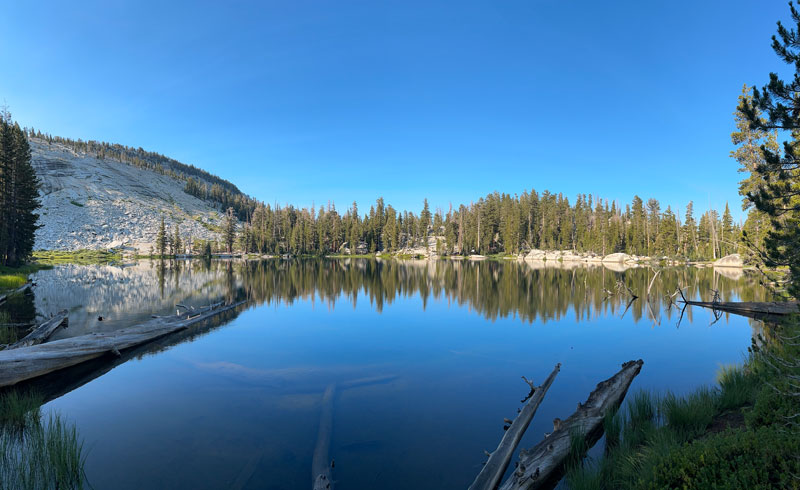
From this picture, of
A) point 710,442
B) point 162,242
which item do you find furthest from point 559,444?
point 162,242

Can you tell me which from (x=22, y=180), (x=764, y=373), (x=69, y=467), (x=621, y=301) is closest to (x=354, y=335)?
(x=69, y=467)

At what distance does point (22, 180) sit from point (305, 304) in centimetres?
4226

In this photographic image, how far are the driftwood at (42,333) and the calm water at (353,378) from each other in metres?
0.85

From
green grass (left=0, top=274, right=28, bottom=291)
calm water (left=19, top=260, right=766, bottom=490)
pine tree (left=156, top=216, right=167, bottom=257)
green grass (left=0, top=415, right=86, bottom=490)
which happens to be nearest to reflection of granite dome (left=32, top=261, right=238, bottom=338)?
calm water (left=19, top=260, right=766, bottom=490)

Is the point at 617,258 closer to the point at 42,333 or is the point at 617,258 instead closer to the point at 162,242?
the point at 42,333

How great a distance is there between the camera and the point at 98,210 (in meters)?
150

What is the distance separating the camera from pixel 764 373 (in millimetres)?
10000

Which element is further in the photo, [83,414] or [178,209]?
[178,209]

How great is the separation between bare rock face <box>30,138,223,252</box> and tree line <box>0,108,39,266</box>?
9438 cm

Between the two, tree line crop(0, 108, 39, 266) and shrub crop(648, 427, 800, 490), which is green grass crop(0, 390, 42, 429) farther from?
tree line crop(0, 108, 39, 266)

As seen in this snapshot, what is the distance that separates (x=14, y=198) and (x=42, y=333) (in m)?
40.5

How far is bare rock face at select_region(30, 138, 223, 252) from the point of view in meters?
131

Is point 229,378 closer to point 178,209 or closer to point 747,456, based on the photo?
point 747,456

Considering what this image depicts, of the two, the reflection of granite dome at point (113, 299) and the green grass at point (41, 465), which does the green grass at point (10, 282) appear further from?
the green grass at point (41, 465)
